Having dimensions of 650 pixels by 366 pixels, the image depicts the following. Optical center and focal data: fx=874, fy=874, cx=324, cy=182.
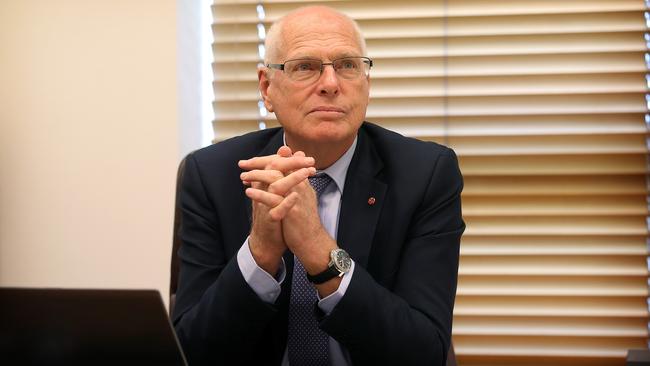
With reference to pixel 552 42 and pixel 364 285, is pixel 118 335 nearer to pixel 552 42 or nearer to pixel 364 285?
pixel 364 285

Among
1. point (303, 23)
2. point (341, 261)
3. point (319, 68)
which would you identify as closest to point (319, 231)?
point (341, 261)

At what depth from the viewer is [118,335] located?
3.66 ft

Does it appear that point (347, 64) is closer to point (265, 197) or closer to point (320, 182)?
point (320, 182)

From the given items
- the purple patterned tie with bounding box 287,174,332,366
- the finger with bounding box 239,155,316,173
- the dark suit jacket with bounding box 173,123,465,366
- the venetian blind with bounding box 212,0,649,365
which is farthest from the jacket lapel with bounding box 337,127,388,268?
the venetian blind with bounding box 212,0,649,365

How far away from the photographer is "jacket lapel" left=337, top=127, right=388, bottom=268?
6.28 ft

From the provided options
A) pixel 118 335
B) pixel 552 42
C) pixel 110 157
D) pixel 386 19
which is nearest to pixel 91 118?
pixel 110 157

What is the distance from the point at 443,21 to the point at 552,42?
0.39 m

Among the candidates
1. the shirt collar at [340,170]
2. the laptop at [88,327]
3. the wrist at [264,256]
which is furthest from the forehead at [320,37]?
the laptop at [88,327]

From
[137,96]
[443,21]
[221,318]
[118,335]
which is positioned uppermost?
[443,21]

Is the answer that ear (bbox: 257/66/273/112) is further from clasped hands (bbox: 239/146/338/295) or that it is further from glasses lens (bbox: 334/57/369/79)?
clasped hands (bbox: 239/146/338/295)

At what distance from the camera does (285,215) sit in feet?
5.60

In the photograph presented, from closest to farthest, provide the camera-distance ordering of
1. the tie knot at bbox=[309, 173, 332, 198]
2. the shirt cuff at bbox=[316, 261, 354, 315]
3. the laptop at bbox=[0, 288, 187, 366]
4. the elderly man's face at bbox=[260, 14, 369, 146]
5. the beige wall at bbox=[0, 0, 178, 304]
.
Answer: the laptop at bbox=[0, 288, 187, 366] → the shirt cuff at bbox=[316, 261, 354, 315] → the elderly man's face at bbox=[260, 14, 369, 146] → the tie knot at bbox=[309, 173, 332, 198] → the beige wall at bbox=[0, 0, 178, 304]

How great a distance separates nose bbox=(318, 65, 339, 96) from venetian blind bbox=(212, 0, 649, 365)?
1.27 m

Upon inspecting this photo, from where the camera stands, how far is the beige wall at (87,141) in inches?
120
